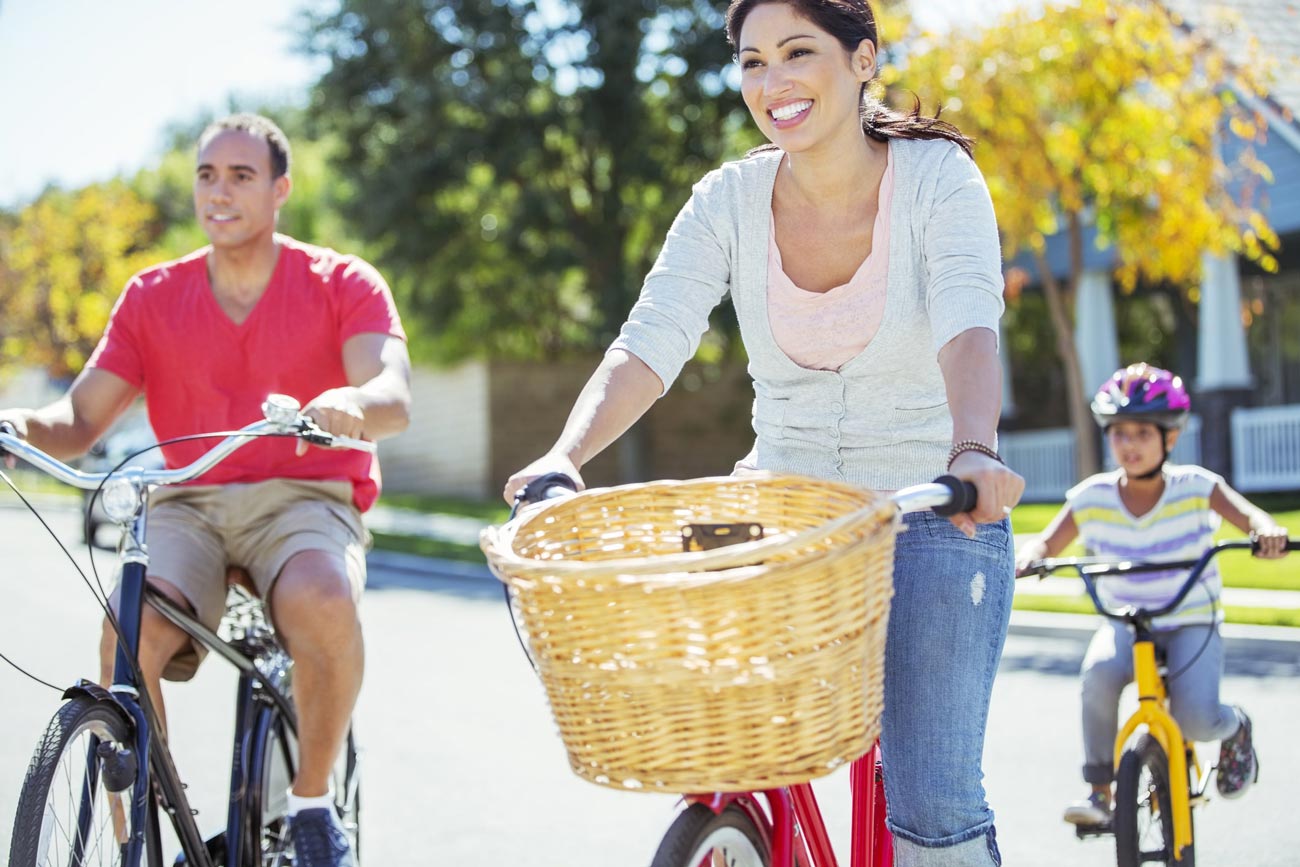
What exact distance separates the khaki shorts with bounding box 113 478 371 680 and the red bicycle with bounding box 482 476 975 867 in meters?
1.65

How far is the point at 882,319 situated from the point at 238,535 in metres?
1.93

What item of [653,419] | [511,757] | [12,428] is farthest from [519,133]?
[12,428]

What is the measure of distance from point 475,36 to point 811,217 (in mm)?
22531

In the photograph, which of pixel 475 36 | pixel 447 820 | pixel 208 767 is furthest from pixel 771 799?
pixel 475 36

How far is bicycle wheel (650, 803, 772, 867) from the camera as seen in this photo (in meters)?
2.39

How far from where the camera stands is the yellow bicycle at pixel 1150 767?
4.45m

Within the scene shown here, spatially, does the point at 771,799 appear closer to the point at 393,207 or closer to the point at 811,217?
the point at 811,217

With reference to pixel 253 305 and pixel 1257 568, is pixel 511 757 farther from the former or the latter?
pixel 1257 568

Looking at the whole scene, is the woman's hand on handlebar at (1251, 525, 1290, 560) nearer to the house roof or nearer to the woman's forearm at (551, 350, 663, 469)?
the woman's forearm at (551, 350, 663, 469)

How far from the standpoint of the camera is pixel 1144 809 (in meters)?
4.52

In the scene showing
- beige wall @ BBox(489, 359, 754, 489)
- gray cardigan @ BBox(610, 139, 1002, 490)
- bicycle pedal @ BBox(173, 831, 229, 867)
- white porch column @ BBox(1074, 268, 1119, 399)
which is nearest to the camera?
gray cardigan @ BBox(610, 139, 1002, 490)

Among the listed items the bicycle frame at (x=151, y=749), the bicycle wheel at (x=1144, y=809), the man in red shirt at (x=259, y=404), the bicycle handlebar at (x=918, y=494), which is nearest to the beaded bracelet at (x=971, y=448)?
the bicycle handlebar at (x=918, y=494)

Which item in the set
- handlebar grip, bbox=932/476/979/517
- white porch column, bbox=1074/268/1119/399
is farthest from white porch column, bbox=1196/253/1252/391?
handlebar grip, bbox=932/476/979/517

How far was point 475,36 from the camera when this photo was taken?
80.7ft
